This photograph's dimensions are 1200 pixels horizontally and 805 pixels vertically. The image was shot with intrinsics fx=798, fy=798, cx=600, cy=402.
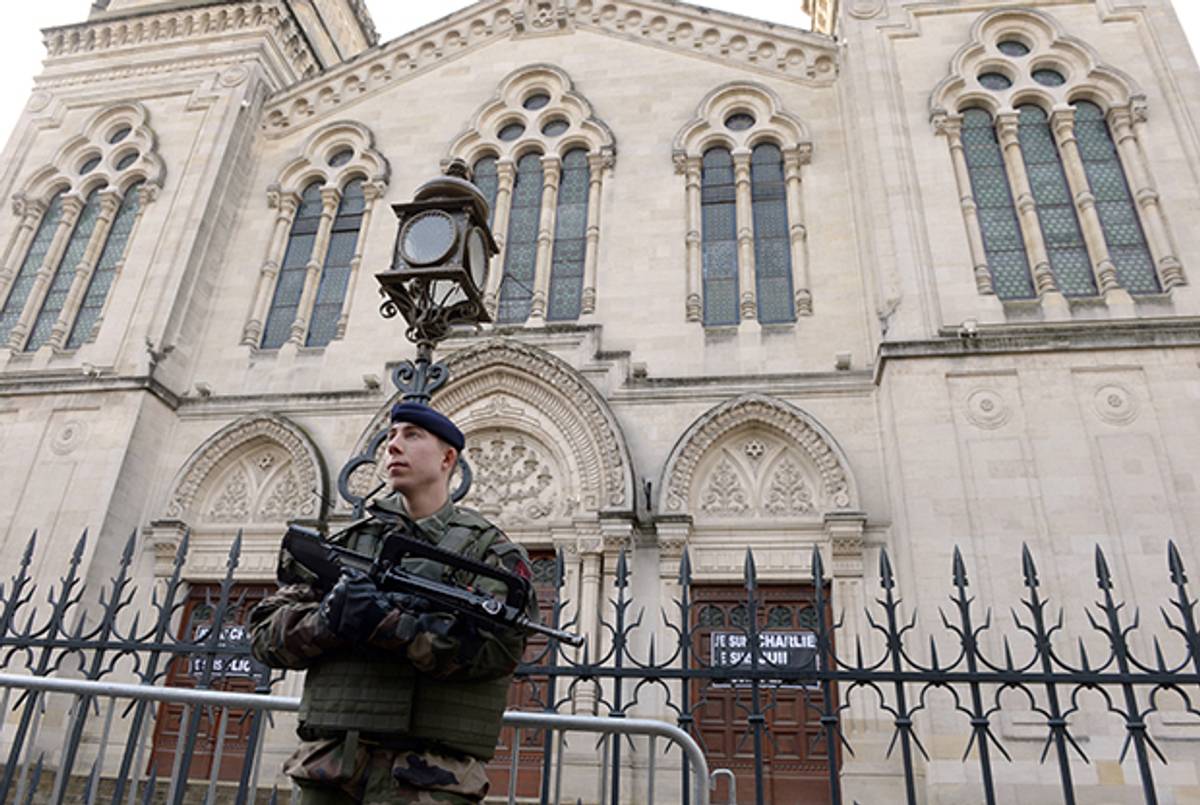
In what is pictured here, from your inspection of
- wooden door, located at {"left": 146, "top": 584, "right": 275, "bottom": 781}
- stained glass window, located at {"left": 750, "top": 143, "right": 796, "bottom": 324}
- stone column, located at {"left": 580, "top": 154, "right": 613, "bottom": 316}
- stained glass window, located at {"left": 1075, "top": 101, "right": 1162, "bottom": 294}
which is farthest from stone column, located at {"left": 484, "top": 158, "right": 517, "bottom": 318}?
stained glass window, located at {"left": 1075, "top": 101, "right": 1162, "bottom": 294}

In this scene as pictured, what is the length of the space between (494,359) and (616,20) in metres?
7.79

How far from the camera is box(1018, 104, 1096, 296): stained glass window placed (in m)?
11.1

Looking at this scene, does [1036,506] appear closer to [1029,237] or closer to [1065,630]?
[1065,630]

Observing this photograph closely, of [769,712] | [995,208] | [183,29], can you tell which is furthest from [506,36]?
[769,712]

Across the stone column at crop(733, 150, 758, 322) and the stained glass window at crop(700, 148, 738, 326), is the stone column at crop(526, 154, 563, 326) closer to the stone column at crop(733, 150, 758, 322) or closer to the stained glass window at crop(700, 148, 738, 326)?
the stained glass window at crop(700, 148, 738, 326)

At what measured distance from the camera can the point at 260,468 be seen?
1244cm

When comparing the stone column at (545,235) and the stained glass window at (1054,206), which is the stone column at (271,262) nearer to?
the stone column at (545,235)

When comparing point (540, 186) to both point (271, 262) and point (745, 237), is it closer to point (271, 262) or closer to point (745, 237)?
point (745, 237)

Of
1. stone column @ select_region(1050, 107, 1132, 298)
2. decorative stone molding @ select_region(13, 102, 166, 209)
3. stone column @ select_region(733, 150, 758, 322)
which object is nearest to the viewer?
stone column @ select_region(1050, 107, 1132, 298)

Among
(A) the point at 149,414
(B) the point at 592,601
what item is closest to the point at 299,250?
(A) the point at 149,414

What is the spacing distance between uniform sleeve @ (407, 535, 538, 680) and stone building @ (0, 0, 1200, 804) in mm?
7250

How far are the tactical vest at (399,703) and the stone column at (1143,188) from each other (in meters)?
11.4

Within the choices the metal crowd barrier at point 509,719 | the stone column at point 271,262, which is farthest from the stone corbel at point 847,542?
the stone column at point 271,262

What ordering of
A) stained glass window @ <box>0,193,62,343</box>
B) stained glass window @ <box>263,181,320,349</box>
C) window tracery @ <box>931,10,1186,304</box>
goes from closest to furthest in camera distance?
window tracery @ <box>931,10,1186,304</box>, stained glass window @ <box>263,181,320,349</box>, stained glass window @ <box>0,193,62,343</box>
